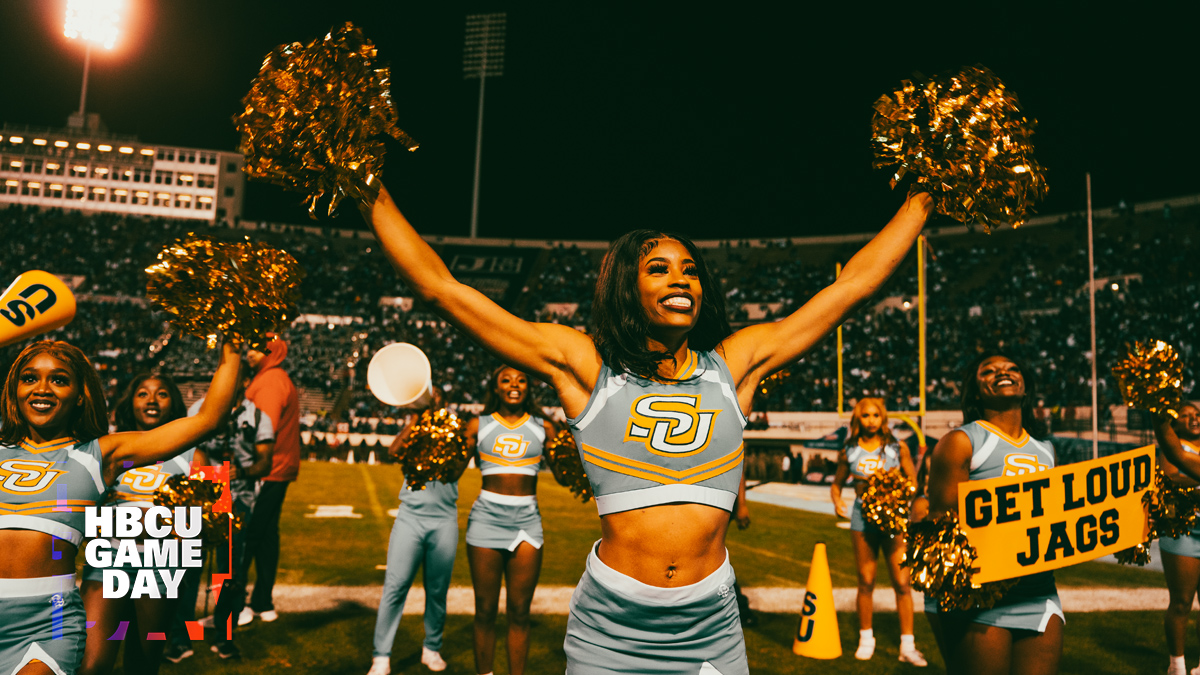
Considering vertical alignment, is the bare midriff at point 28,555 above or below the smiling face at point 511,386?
below

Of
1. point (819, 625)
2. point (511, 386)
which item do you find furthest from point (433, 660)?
point (819, 625)

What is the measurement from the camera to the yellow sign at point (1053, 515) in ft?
11.0

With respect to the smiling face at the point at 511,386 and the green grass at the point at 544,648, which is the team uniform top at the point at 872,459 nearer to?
the green grass at the point at 544,648

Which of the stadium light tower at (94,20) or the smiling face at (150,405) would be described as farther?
the stadium light tower at (94,20)

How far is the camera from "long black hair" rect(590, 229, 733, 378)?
2.16m

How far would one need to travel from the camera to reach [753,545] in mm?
11164

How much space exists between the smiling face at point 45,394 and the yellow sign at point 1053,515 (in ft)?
12.7

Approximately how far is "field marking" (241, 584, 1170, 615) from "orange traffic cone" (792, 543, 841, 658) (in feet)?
4.20

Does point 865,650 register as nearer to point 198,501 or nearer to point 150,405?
point 198,501

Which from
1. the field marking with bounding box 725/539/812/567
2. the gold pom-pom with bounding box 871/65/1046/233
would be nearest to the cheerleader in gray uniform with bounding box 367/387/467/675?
the gold pom-pom with bounding box 871/65/1046/233

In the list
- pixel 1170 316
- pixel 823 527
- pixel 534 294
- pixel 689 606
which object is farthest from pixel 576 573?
pixel 534 294

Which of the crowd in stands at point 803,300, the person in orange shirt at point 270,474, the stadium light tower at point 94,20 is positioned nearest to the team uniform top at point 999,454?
the person in orange shirt at point 270,474

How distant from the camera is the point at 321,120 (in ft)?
6.73

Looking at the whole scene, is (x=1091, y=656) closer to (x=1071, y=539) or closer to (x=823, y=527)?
(x=1071, y=539)
